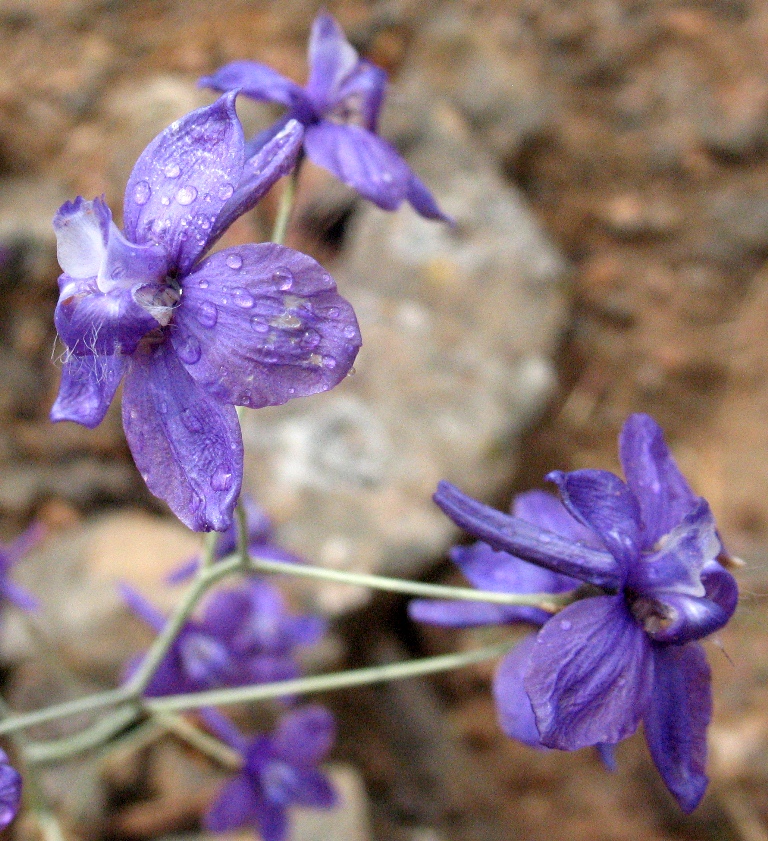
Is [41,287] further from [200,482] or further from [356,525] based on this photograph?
[200,482]

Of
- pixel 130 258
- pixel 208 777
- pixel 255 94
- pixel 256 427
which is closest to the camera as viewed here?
pixel 130 258

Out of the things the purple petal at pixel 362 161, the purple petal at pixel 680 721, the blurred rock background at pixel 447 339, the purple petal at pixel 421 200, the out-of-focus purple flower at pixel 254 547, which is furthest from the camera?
the blurred rock background at pixel 447 339

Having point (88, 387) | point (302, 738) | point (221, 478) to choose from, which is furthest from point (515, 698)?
point (302, 738)

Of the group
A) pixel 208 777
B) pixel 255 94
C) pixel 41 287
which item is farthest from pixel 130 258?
pixel 41 287

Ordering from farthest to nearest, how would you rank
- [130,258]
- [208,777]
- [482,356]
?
[482,356], [208,777], [130,258]

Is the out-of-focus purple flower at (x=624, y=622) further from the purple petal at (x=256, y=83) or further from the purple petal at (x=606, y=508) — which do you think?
the purple petal at (x=256, y=83)

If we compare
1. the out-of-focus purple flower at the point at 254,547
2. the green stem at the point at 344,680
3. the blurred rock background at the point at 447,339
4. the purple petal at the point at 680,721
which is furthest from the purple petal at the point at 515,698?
the blurred rock background at the point at 447,339
